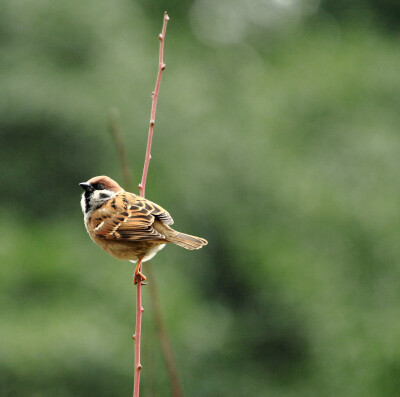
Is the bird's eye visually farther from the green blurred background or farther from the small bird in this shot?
the green blurred background

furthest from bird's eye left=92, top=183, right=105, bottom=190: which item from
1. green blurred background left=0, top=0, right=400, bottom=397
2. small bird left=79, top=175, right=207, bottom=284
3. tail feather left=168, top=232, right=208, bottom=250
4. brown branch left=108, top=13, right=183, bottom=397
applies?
green blurred background left=0, top=0, right=400, bottom=397

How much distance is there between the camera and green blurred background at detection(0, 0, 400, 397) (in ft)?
29.7

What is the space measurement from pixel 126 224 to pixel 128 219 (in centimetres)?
5

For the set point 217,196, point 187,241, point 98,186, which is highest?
point 98,186

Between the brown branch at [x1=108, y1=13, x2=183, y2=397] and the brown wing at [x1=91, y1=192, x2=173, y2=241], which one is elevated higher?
the brown branch at [x1=108, y1=13, x2=183, y2=397]

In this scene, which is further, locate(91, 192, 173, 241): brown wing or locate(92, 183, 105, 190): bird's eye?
locate(92, 183, 105, 190): bird's eye

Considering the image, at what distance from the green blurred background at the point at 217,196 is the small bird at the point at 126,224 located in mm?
5446

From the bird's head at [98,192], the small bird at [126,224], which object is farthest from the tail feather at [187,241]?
the bird's head at [98,192]

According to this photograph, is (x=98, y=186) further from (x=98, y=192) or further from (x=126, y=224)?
(x=126, y=224)

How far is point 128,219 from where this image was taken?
296 centimetres

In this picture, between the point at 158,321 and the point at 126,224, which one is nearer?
the point at 158,321

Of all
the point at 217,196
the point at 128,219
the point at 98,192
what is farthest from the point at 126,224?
the point at 217,196

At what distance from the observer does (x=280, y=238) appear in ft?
36.8

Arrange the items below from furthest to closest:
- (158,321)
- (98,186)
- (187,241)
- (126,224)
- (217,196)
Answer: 1. (217,196)
2. (98,186)
3. (126,224)
4. (187,241)
5. (158,321)
